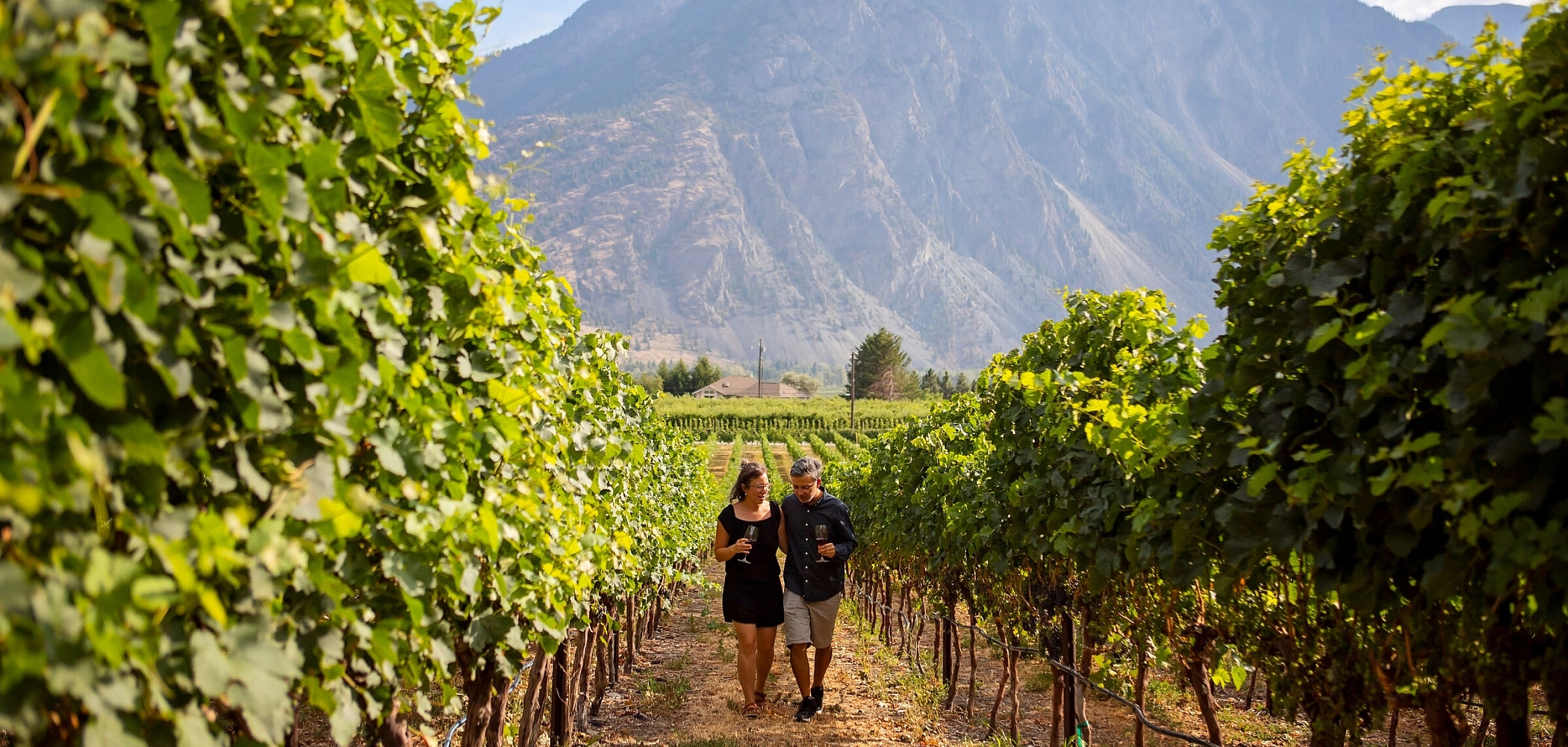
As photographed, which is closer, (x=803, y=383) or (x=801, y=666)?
(x=801, y=666)

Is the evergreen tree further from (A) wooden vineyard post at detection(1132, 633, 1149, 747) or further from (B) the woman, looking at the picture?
(A) wooden vineyard post at detection(1132, 633, 1149, 747)

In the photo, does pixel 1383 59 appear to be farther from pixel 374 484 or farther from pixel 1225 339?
pixel 374 484

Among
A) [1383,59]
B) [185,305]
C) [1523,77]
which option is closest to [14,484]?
[185,305]

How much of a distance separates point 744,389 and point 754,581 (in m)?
116

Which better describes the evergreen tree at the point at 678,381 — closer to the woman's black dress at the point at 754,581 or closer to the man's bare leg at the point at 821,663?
the man's bare leg at the point at 821,663

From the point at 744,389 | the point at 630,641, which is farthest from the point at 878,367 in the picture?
the point at 630,641

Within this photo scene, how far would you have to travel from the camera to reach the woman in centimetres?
682

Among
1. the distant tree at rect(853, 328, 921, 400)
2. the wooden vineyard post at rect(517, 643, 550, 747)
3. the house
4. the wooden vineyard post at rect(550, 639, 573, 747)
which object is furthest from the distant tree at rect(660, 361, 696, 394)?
the wooden vineyard post at rect(517, 643, 550, 747)

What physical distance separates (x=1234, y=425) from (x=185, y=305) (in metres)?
2.93

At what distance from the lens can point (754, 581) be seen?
269 inches

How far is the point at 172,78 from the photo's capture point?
1394 millimetres

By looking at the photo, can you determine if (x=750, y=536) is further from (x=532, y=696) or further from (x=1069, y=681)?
(x=1069, y=681)

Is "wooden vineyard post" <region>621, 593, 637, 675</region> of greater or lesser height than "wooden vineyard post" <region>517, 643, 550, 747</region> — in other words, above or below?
below

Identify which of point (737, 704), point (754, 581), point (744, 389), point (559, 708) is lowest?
point (737, 704)
